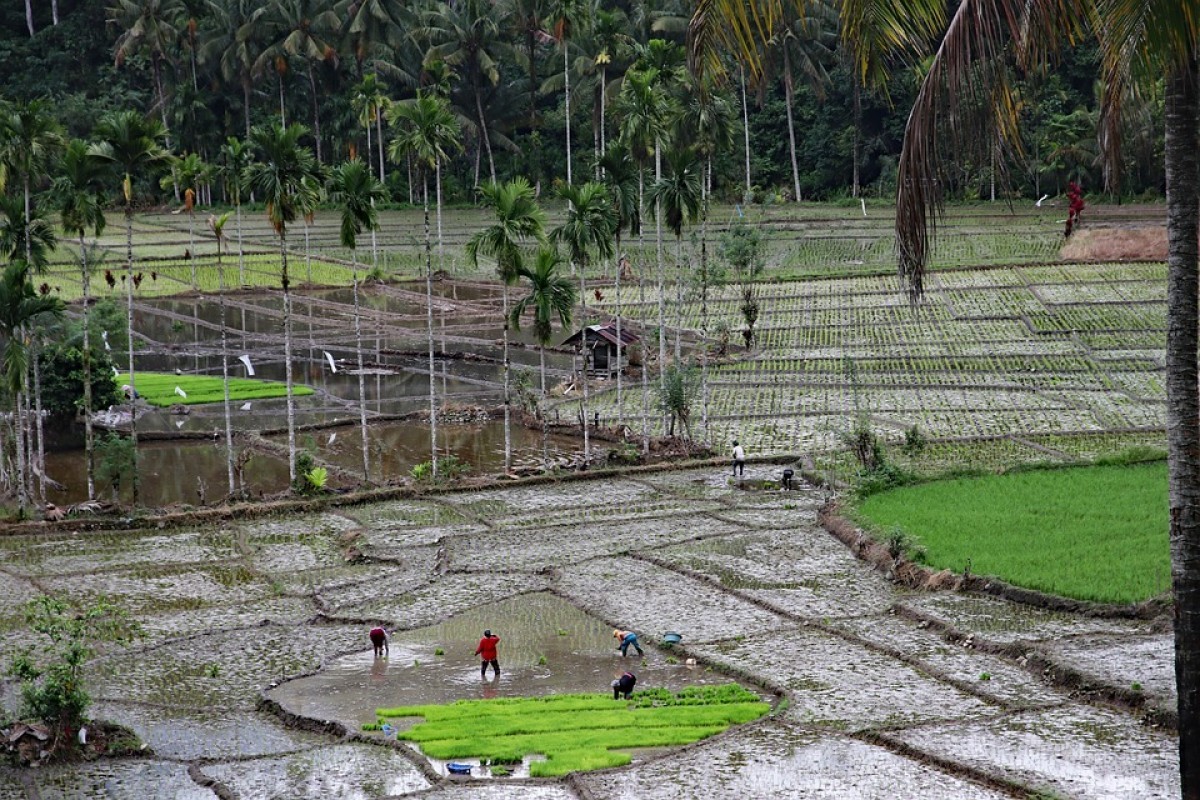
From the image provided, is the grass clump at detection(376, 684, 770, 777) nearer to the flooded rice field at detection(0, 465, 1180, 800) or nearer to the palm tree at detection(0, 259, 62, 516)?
the flooded rice field at detection(0, 465, 1180, 800)

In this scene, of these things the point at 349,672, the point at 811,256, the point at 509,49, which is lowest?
the point at 349,672

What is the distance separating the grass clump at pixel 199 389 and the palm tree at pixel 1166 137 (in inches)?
1325

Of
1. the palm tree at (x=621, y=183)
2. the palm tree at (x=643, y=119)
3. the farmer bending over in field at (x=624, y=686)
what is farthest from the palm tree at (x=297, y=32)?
the farmer bending over in field at (x=624, y=686)

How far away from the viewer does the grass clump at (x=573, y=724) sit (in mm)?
16109

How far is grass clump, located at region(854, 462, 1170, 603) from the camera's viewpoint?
2173cm

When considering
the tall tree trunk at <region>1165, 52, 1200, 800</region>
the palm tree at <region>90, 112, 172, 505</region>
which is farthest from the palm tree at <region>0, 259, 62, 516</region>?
the tall tree trunk at <region>1165, 52, 1200, 800</region>

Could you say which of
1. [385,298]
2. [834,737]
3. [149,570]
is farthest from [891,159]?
[834,737]

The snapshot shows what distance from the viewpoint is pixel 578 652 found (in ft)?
67.6

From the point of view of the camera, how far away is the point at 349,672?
20.0 meters

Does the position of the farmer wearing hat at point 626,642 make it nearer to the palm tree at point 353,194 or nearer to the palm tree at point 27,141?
the palm tree at point 353,194

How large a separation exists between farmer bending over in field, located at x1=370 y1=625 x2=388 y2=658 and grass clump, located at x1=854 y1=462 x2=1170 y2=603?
885cm

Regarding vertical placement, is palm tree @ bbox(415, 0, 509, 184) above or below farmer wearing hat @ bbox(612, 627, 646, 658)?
above

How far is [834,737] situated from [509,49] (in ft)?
198

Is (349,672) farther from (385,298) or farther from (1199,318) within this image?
(385,298)
